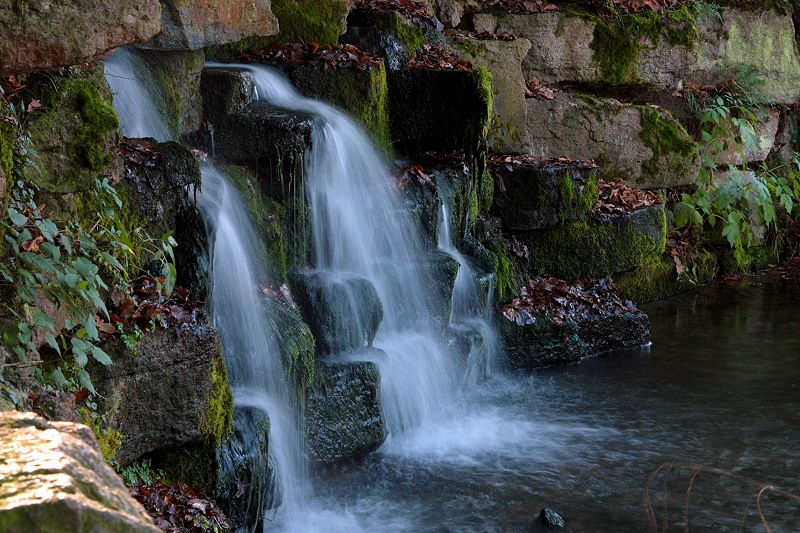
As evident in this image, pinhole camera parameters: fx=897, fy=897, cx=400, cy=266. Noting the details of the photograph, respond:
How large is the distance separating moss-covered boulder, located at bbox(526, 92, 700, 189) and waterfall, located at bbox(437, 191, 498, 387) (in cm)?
249

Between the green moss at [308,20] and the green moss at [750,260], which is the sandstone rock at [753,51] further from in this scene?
the green moss at [308,20]

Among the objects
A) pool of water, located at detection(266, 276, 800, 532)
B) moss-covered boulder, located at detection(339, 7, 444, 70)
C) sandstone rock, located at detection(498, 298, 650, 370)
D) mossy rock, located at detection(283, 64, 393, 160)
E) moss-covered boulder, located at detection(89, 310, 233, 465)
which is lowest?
pool of water, located at detection(266, 276, 800, 532)

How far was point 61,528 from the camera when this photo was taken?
1.42 meters

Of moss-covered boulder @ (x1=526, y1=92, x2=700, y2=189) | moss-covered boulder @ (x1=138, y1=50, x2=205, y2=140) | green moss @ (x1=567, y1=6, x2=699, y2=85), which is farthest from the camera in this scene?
green moss @ (x1=567, y1=6, x2=699, y2=85)

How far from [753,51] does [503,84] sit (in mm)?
5063

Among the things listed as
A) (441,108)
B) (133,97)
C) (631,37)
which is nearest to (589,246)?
(441,108)

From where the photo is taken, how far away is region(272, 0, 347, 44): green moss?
8.89m

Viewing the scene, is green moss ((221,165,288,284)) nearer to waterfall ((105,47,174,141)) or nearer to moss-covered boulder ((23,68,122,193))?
waterfall ((105,47,174,141))

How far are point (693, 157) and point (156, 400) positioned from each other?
839cm

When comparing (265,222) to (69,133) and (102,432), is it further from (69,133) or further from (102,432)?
(102,432)

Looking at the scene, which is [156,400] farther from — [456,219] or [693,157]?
[693,157]

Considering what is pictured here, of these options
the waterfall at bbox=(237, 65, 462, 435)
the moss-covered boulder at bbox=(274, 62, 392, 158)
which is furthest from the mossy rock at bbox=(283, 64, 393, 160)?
the waterfall at bbox=(237, 65, 462, 435)

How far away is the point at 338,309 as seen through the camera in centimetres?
671

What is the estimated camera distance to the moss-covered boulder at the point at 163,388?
4449 millimetres
